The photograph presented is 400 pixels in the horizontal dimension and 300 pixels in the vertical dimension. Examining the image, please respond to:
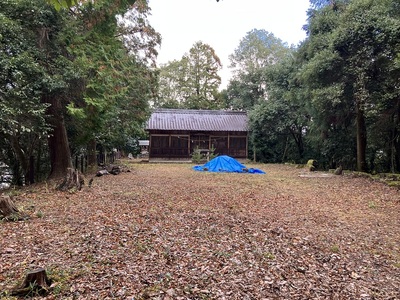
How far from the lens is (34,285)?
2.23m

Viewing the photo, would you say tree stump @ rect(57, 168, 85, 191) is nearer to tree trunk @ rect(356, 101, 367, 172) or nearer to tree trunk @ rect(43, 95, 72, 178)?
tree trunk @ rect(43, 95, 72, 178)

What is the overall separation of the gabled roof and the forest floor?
613 inches

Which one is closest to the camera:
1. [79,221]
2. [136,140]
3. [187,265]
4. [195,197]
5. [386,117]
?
[187,265]

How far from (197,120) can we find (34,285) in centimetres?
2078

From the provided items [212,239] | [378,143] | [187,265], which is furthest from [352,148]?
[187,265]

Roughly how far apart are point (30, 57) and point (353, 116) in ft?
40.5

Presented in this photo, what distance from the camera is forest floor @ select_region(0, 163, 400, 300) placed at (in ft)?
8.08

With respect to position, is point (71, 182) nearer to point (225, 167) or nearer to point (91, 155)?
point (91, 155)

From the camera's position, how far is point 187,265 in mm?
2859

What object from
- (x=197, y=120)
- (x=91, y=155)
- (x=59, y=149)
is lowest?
(x=91, y=155)

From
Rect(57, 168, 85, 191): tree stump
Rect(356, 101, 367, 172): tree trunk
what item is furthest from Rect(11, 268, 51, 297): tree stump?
Rect(356, 101, 367, 172): tree trunk

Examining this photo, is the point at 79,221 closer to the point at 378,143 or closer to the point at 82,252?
the point at 82,252

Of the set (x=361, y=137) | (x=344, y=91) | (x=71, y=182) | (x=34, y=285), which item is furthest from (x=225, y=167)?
(x=34, y=285)

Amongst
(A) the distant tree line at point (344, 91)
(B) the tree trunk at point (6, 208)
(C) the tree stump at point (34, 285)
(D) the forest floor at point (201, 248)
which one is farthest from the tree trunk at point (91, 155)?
(C) the tree stump at point (34, 285)
